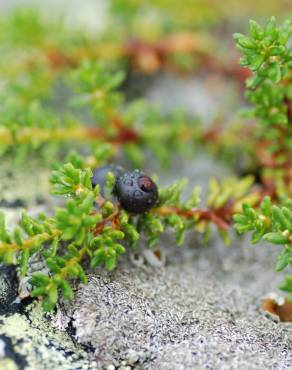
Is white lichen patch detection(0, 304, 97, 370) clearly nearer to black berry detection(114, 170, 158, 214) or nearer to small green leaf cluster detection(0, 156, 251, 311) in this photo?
small green leaf cluster detection(0, 156, 251, 311)

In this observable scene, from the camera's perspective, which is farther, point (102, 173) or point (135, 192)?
point (102, 173)

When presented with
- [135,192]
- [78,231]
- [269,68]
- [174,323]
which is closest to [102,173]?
[135,192]

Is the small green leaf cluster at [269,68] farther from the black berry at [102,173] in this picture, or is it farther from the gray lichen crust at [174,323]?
the gray lichen crust at [174,323]

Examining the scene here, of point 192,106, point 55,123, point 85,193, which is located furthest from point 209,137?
point 85,193

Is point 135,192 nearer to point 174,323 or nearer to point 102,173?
point 102,173

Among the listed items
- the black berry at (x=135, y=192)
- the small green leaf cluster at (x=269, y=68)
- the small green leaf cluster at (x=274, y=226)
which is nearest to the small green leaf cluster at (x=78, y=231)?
the black berry at (x=135, y=192)

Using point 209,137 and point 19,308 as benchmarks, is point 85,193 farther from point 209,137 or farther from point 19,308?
point 209,137
